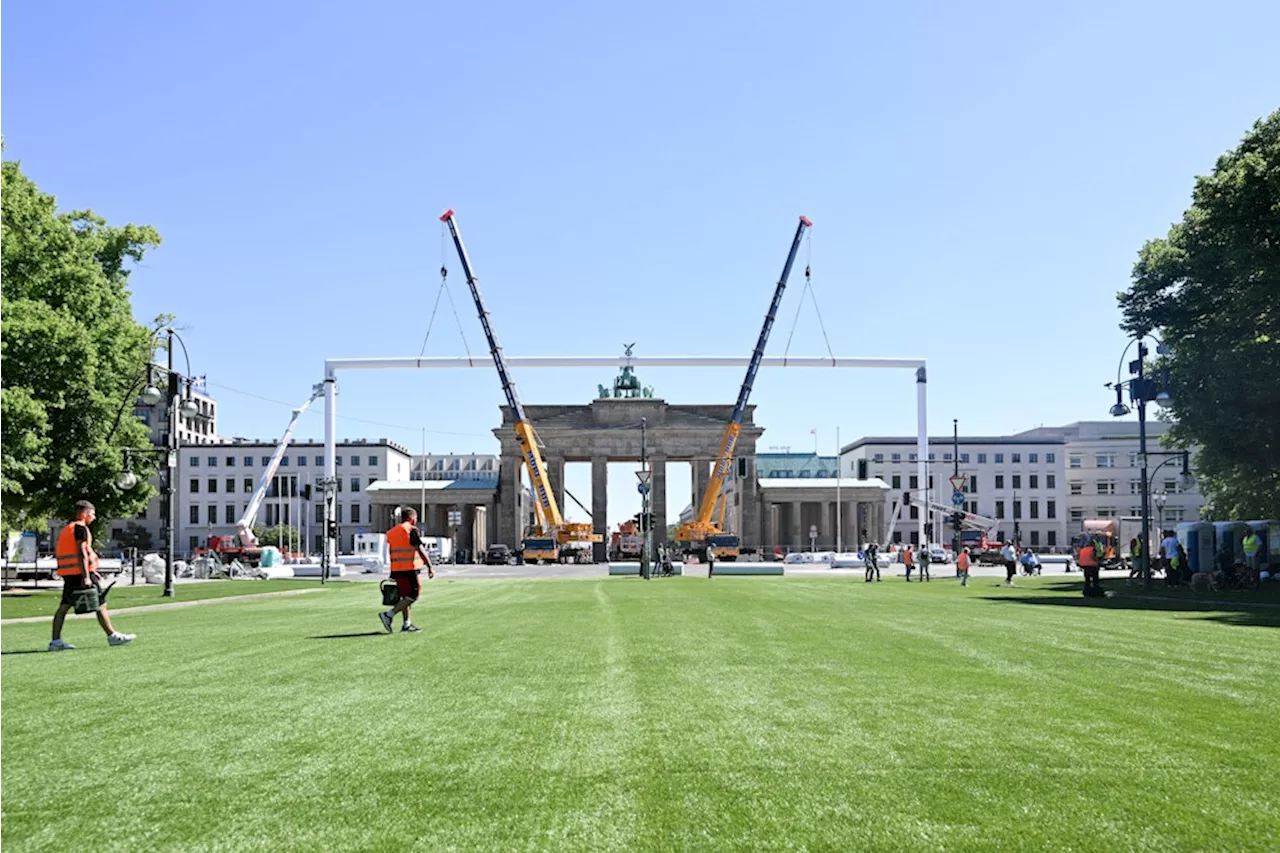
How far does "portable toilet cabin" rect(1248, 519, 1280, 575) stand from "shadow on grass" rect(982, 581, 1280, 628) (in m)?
12.8

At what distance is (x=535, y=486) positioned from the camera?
9300 centimetres

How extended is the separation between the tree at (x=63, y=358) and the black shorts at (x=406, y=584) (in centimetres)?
1922

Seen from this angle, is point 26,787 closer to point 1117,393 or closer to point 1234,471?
point 1117,393

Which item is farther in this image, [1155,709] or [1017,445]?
[1017,445]

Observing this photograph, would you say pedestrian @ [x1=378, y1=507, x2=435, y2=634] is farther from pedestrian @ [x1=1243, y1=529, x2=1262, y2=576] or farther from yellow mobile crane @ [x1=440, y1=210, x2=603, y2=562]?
yellow mobile crane @ [x1=440, y1=210, x2=603, y2=562]

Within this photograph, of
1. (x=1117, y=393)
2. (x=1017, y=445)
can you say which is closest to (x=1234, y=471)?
(x=1117, y=393)

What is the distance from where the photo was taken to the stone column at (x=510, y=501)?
425 feet

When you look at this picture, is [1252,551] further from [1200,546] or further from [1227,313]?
[1227,313]

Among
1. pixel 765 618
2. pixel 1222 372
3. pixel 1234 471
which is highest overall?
pixel 1222 372

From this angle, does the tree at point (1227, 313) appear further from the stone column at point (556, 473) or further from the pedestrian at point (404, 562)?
the stone column at point (556, 473)

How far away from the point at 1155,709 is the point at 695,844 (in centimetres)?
528

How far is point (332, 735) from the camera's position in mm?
8203

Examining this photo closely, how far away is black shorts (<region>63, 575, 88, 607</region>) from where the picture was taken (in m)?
15.5

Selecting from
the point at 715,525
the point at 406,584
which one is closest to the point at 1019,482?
the point at 715,525
